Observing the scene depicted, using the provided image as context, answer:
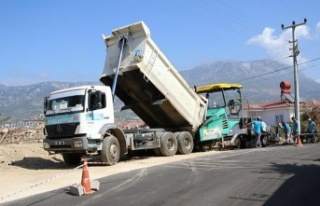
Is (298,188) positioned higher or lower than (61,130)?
lower

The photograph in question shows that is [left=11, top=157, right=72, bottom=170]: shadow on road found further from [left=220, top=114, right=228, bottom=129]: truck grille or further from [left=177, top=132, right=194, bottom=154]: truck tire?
[left=220, top=114, right=228, bottom=129]: truck grille

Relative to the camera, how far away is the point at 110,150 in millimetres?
14602

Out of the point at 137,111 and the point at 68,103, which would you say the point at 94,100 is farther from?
the point at 137,111

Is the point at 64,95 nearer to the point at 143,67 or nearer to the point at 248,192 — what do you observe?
the point at 143,67

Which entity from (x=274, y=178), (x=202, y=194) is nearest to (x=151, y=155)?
(x=274, y=178)

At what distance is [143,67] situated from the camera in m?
16.0

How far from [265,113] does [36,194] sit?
161 feet

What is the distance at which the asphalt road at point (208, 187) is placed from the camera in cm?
792

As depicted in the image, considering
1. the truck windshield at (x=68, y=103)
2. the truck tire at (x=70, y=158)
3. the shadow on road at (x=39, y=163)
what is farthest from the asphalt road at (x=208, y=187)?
the shadow on road at (x=39, y=163)

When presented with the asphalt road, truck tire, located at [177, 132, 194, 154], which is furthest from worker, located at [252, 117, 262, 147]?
the asphalt road

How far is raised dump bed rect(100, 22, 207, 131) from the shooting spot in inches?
634

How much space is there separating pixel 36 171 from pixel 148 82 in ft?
17.0

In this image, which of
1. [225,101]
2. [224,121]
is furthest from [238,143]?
[225,101]

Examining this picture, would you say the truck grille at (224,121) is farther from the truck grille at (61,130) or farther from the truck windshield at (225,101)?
the truck grille at (61,130)
